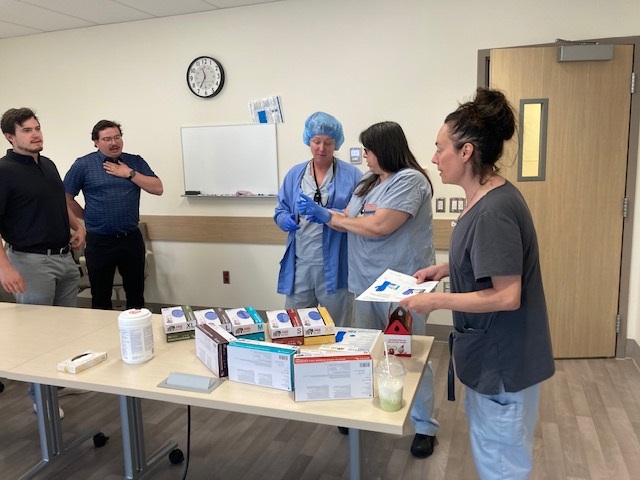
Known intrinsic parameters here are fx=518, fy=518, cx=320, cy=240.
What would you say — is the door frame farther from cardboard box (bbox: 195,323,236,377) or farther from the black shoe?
cardboard box (bbox: 195,323,236,377)

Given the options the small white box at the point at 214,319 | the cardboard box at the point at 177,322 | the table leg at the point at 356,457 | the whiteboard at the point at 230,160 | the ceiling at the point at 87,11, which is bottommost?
the table leg at the point at 356,457

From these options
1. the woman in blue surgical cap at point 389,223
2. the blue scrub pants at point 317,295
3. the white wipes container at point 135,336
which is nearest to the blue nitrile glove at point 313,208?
the woman in blue surgical cap at point 389,223

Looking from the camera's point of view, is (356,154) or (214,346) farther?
(356,154)

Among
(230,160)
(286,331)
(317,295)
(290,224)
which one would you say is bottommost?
(317,295)

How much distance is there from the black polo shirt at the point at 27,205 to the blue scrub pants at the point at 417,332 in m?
1.57

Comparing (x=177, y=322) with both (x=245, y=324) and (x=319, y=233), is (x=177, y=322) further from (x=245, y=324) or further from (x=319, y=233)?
(x=319, y=233)

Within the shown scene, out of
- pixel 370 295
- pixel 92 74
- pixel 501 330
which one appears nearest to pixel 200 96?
pixel 92 74

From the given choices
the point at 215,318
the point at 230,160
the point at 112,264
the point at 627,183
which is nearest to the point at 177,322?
the point at 215,318

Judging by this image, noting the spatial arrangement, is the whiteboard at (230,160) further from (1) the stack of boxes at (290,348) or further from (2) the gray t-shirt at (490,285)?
(2) the gray t-shirt at (490,285)

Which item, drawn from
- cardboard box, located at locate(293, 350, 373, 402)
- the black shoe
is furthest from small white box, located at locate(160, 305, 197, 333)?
the black shoe

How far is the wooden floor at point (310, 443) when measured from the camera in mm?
2240

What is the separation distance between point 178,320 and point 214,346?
0.37 metres

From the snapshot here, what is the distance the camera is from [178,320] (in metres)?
1.85

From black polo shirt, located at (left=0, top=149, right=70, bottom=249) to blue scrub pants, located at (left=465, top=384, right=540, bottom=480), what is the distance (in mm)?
Answer: 2148
